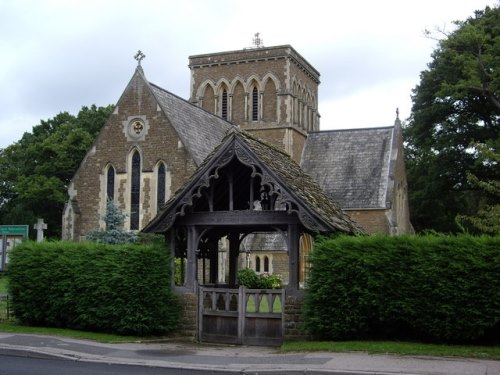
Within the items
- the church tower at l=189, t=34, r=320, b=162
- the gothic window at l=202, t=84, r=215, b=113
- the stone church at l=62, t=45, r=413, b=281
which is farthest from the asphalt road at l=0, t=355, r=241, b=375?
the gothic window at l=202, t=84, r=215, b=113

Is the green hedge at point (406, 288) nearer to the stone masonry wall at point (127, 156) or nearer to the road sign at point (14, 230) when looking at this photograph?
the road sign at point (14, 230)

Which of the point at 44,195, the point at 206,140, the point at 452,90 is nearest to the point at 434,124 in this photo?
the point at 452,90

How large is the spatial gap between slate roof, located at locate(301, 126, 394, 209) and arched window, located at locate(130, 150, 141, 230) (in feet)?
36.9

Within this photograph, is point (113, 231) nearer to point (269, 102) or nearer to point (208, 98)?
point (269, 102)

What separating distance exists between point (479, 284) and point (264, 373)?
454 cm

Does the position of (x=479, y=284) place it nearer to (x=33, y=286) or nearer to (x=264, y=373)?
(x=264, y=373)

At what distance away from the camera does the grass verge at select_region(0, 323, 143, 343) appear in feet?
48.9

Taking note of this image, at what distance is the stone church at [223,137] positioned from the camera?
107ft

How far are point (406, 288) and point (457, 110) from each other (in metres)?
33.4

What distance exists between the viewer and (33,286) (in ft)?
53.8

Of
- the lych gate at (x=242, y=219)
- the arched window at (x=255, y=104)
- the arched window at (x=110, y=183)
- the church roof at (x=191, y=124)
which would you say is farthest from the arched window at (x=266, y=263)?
the lych gate at (x=242, y=219)

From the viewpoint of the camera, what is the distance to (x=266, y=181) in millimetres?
14539

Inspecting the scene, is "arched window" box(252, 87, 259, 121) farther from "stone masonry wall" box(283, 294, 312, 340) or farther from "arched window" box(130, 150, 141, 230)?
"stone masonry wall" box(283, 294, 312, 340)

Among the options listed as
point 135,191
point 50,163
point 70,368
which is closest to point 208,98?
point 135,191
